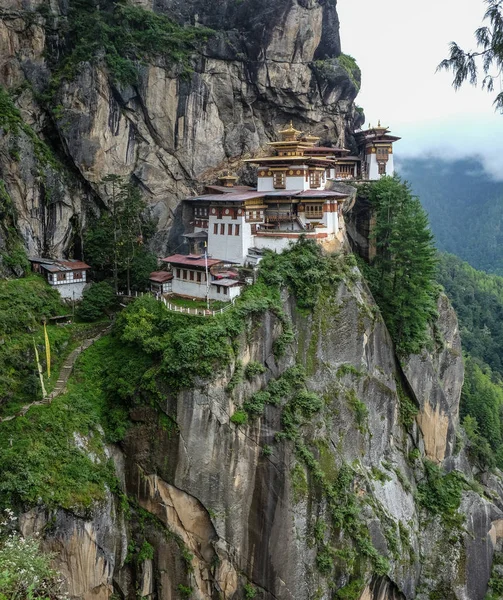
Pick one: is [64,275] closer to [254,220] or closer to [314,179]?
[254,220]

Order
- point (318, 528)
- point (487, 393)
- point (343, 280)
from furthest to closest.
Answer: point (487, 393) → point (343, 280) → point (318, 528)

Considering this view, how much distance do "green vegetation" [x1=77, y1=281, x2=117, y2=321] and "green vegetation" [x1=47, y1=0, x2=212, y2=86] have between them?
16.9 metres

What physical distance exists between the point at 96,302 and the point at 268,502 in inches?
694

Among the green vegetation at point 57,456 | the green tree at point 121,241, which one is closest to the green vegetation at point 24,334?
the green vegetation at point 57,456

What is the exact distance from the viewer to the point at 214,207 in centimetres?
4200

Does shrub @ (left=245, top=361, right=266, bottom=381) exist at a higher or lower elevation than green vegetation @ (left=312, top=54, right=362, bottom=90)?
lower

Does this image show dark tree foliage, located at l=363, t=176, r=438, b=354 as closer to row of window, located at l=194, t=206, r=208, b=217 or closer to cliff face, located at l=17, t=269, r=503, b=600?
cliff face, located at l=17, t=269, r=503, b=600

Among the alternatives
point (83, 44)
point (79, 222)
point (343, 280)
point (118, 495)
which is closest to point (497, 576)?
point (343, 280)

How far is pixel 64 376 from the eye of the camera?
101ft

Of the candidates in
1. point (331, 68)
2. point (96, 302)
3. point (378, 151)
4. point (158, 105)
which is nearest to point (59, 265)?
point (96, 302)

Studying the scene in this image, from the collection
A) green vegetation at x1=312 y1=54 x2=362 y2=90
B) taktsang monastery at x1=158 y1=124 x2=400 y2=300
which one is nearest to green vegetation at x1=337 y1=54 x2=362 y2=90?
green vegetation at x1=312 y1=54 x2=362 y2=90

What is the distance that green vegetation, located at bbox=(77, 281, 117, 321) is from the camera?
36625 millimetres

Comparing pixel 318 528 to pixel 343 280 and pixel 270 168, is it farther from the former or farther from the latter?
pixel 270 168

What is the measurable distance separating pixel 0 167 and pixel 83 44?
12.6 metres
